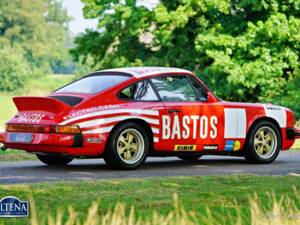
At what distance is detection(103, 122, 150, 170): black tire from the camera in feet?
39.7

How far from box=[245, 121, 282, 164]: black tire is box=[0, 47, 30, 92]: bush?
258ft

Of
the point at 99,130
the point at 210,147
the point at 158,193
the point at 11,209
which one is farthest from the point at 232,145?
the point at 11,209

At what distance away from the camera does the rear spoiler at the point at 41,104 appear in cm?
1191

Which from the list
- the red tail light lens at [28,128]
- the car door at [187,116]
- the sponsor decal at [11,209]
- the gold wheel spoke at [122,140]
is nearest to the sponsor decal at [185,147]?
the car door at [187,116]

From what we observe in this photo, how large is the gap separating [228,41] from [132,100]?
20227mm

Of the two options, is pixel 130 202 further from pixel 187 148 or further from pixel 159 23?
pixel 159 23

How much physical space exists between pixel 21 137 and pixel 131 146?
4.99 feet

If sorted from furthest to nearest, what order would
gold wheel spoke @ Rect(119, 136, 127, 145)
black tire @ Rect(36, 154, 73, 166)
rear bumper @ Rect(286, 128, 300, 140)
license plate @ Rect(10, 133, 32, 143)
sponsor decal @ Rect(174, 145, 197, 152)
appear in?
rear bumper @ Rect(286, 128, 300, 140) < black tire @ Rect(36, 154, 73, 166) < sponsor decal @ Rect(174, 145, 197, 152) < gold wheel spoke @ Rect(119, 136, 127, 145) < license plate @ Rect(10, 133, 32, 143)

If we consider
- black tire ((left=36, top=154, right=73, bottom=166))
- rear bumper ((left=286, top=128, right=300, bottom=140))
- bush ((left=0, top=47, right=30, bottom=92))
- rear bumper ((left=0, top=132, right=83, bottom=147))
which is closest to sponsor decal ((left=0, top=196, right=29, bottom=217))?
rear bumper ((left=0, top=132, right=83, bottom=147))

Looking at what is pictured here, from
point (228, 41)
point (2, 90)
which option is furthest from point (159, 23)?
point (2, 90)

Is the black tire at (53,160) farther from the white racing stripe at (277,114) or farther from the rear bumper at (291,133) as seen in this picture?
the rear bumper at (291,133)

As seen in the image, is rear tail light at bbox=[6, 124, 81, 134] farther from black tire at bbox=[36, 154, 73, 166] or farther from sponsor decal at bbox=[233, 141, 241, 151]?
sponsor decal at bbox=[233, 141, 241, 151]

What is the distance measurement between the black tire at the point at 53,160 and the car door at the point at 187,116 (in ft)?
5.36

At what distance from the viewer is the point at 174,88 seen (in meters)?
13.2
